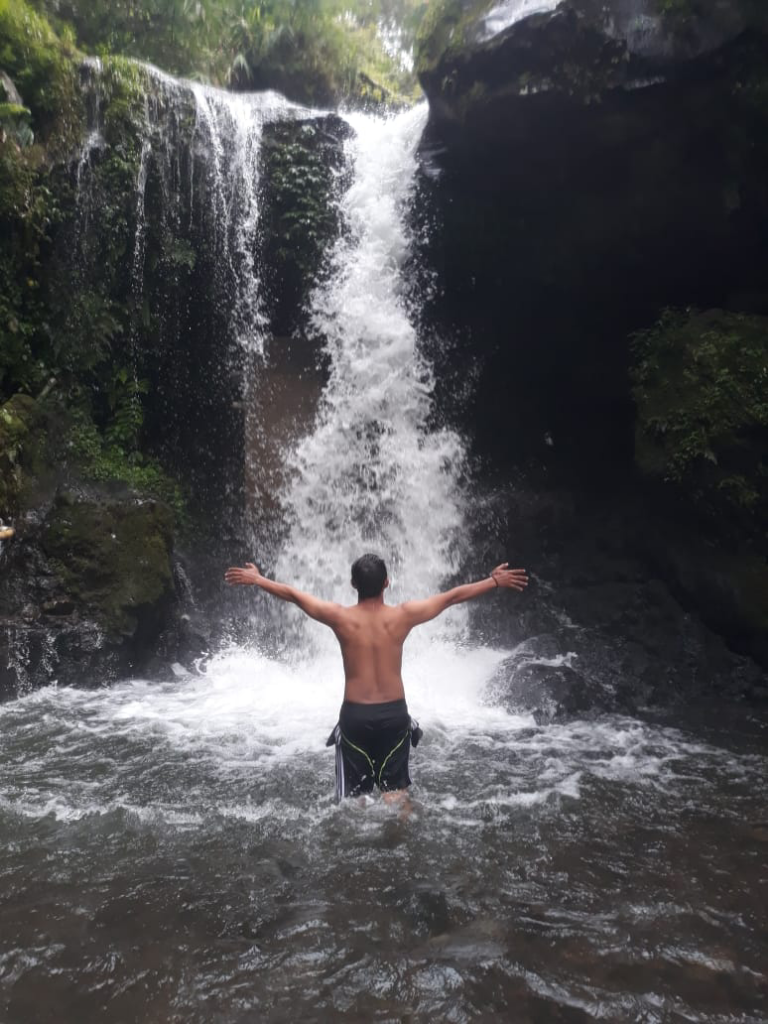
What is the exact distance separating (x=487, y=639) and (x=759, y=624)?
2.90m

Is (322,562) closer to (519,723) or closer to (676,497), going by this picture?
(519,723)

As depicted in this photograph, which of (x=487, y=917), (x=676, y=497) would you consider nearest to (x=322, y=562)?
(x=676, y=497)

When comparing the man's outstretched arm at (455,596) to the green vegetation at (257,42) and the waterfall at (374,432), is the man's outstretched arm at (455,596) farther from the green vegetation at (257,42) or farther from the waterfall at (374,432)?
the green vegetation at (257,42)

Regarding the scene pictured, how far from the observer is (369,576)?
441 centimetres

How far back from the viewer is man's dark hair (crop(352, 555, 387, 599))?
174 inches

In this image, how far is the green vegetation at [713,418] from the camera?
805 cm

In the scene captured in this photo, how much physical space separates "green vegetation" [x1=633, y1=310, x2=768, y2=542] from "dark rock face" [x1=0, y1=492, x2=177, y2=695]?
5.61 metres

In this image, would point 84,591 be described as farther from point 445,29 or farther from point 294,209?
point 445,29

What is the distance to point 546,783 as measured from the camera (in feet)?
17.3

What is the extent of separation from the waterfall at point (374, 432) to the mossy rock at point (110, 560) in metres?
1.76

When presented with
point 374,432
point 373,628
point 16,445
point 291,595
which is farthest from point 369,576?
point 374,432

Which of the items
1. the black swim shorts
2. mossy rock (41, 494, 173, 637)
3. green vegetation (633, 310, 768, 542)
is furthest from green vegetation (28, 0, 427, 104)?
the black swim shorts

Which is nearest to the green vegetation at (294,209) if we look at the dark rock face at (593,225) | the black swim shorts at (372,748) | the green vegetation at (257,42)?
the dark rock face at (593,225)

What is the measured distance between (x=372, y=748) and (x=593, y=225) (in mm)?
7457
